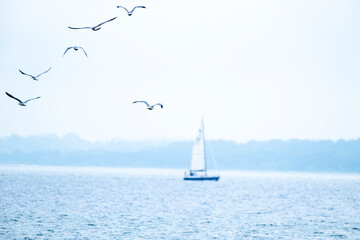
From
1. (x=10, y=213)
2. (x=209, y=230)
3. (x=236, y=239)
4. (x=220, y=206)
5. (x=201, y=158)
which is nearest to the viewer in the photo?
(x=236, y=239)

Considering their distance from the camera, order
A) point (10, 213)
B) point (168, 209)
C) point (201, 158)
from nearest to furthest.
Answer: point (10, 213)
point (168, 209)
point (201, 158)

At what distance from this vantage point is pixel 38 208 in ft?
261

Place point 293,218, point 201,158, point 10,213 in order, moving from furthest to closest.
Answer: point 201,158 < point 293,218 < point 10,213

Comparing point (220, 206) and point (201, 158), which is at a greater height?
point (201, 158)

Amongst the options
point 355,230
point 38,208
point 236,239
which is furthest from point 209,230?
point 38,208

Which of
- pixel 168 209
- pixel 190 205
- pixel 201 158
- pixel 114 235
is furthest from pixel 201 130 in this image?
pixel 114 235

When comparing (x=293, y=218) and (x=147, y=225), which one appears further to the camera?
(x=293, y=218)

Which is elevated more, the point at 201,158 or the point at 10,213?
the point at 201,158

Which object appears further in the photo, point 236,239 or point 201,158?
point 201,158

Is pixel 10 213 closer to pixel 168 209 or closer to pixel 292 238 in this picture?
pixel 168 209

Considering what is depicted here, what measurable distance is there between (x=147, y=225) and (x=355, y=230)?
25158 millimetres

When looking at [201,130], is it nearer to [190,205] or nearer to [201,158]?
[201,158]

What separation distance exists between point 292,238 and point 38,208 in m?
42.0

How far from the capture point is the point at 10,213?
7088 centimetres
